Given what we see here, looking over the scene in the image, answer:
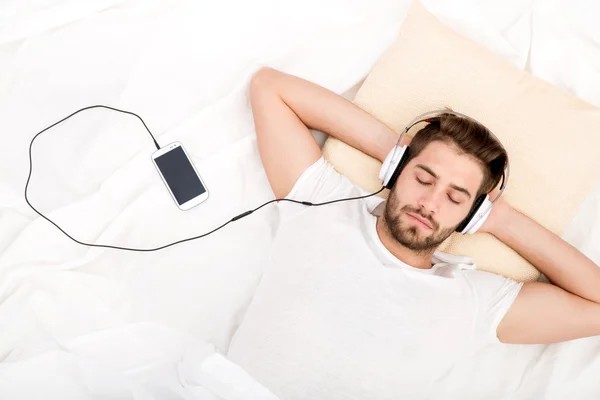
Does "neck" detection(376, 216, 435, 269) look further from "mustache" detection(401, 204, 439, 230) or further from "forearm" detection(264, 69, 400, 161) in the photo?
"forearm" detection(264, 69, 400, 161)

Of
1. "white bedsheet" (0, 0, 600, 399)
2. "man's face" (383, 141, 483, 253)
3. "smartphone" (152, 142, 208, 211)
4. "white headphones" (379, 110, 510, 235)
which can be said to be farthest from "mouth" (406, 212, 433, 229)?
"smartphone" (152, 142, 208, 211)

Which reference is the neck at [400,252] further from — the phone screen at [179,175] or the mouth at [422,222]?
the phone screen at [179,175]

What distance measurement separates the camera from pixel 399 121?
1.48m

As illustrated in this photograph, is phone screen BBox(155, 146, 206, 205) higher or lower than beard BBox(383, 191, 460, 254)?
lower

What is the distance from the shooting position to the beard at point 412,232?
129 centimetres

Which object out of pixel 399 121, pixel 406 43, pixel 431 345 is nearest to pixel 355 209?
pixel 399 121

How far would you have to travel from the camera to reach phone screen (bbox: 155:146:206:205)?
4.74 feet

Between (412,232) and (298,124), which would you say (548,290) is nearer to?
(412,232)

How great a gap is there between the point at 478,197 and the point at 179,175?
2.83 ft

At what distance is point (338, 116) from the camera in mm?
1438

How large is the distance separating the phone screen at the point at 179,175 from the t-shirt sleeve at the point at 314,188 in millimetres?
270

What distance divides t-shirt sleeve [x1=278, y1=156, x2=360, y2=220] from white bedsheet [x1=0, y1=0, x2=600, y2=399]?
12 cm

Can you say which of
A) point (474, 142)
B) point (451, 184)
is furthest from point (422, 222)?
point (474, 142)

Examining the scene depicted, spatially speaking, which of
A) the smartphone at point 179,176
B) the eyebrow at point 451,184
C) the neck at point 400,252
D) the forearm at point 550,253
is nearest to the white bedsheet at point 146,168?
the smartphone at point 179,176
